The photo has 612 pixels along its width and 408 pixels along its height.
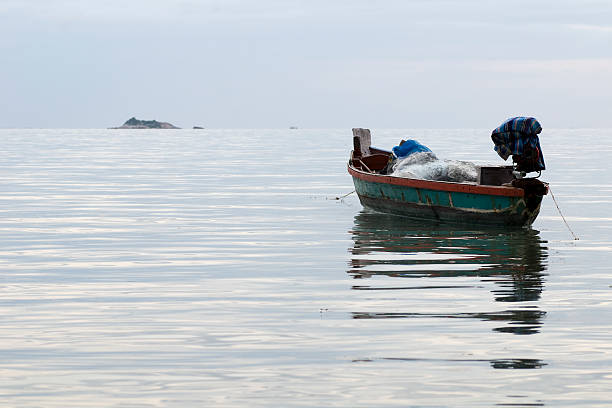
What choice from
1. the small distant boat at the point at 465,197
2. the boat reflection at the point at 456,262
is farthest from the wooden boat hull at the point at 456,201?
the boat reflection at the point at 456,262

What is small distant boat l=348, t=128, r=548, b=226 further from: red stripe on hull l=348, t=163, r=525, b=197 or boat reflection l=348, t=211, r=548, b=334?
boat reflection l=348, t=211, r=548, b=334

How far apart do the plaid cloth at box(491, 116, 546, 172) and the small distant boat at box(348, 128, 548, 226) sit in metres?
0.64

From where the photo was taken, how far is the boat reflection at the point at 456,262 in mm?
11359

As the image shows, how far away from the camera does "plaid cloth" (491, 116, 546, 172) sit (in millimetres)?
20750

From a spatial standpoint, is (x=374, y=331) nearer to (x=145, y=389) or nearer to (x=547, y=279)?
(x=145, y=389)

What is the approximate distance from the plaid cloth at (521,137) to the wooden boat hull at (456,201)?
0.81m

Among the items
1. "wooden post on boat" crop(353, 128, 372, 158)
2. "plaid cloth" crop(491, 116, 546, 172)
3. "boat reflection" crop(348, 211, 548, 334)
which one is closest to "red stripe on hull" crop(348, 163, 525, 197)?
"plaid cloth" crop(491, 116, 546, 172)

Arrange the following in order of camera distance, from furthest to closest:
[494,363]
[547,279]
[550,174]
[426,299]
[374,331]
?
1. [550,174]
2. [547,279]
3. [426,299]
4. [374,331]
5. [494,363]

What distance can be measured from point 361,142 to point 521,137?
1087 cm

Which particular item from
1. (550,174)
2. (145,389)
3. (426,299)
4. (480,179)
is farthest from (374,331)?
(550,174)

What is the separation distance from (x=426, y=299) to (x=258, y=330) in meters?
2.79

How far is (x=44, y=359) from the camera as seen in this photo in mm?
9031

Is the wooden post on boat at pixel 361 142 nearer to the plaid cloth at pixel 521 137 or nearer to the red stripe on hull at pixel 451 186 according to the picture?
the red stripe on hull at pixel 451 186

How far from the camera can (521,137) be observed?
68.4 feet
